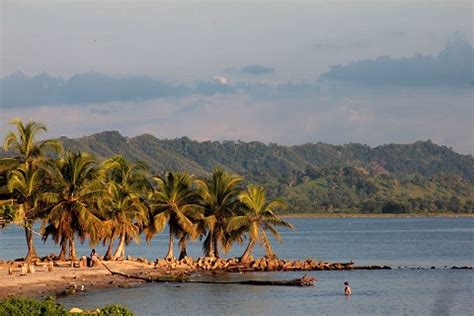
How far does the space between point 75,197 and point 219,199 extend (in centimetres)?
1489

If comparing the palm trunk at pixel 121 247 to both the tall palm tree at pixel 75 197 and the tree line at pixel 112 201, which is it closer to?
the tree line at pixel 112 201

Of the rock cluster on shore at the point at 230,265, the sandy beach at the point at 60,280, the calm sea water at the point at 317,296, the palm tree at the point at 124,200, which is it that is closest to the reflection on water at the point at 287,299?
the calm sea water at the point at 317,296

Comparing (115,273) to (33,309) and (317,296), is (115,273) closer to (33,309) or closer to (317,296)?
(317,296)

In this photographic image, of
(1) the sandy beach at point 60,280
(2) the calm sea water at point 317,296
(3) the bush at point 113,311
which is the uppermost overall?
(3) the bush at point 113,311

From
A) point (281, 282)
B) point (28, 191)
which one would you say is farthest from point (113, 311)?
point (28, 191)

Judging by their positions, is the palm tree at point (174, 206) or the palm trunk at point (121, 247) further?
the palm tree at point (174, 206)

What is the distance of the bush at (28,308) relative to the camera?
30297mm

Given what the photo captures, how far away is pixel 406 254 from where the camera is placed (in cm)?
11956

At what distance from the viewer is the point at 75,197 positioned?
232ft

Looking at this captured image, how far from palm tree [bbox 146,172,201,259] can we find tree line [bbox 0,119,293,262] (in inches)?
3.3

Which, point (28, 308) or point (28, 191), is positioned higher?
point (28, 191)

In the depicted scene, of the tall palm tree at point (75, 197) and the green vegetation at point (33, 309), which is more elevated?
the tall palm tree at point (75, 197)

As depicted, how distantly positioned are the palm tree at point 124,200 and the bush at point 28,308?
40262mm

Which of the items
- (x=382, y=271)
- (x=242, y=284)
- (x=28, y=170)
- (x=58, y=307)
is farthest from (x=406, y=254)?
(x=58, y=307)
